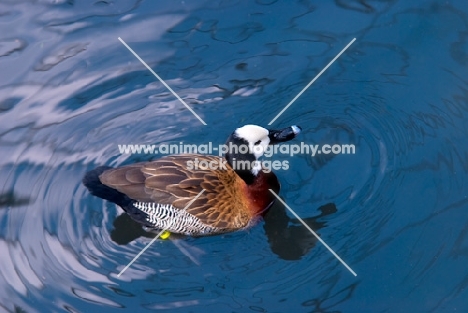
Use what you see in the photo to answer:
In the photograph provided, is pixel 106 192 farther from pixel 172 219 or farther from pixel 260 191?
pixel 260 191

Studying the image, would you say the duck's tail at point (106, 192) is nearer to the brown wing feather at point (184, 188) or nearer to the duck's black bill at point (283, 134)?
the brown wing feather at point (184, 188)

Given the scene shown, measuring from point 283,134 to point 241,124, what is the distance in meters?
0.77

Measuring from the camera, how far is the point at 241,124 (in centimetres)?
689

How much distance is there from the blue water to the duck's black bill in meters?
0.48

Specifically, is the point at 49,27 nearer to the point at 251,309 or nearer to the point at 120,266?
the point at 120,266

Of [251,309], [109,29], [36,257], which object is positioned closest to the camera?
[251,309]

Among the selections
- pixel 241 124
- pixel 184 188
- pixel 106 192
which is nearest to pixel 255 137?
pixel 184 188

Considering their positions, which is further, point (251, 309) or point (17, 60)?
point (17, 60)

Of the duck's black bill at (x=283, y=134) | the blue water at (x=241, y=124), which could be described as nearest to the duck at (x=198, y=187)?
the duck's black bill at (x=283, y=134)

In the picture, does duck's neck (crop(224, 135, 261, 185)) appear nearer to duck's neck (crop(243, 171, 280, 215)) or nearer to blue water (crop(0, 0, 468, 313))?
duck's neck (crop(243, 171, 280, 215))

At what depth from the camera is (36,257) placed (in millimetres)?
6090

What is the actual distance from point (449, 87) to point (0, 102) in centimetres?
464

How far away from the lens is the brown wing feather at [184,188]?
602 centimetres

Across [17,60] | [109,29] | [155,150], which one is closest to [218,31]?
[109,29]
